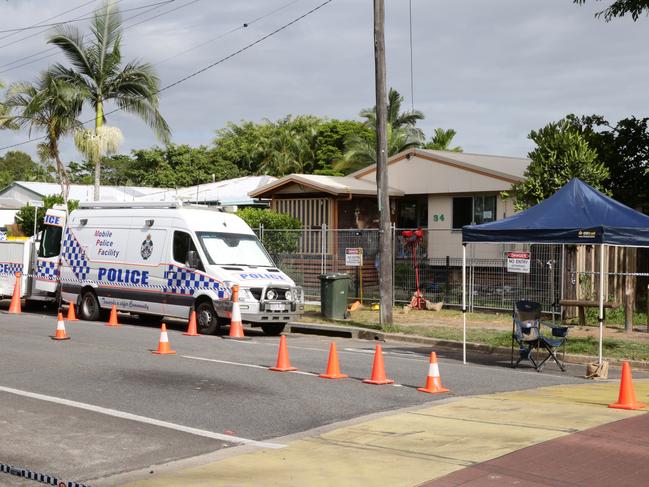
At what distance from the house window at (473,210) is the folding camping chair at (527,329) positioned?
1149 centimetres

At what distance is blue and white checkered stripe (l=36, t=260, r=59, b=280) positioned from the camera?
71.4ft

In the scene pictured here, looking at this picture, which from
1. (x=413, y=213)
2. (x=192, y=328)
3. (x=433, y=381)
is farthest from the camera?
(x=413, y=213)

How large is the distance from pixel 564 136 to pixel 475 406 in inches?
517

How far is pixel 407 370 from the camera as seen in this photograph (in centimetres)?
1309

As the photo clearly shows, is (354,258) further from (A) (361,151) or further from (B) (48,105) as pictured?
(A) (361,151)

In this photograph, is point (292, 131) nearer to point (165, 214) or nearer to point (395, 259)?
point (395, 259)

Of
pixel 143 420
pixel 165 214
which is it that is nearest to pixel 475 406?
pixel 143 420

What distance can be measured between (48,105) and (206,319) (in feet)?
45.3

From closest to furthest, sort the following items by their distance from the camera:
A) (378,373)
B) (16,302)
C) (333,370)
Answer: (378,373)
(333,370)
(16,302)

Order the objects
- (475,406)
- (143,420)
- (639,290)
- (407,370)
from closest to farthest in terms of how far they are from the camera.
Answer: (143,420), (475,406), (407,370), (639,290)

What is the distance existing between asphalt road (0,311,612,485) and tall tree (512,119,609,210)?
23.5 feet

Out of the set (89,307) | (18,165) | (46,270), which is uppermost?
(18,165)

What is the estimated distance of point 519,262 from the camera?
20.0m

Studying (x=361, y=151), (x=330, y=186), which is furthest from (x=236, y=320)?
(x=361, y=151)
